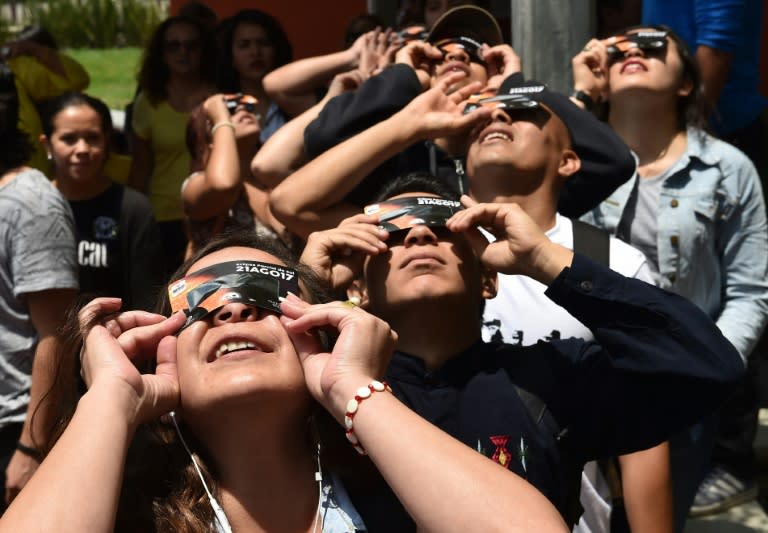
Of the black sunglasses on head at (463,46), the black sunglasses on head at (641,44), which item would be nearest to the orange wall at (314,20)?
the black sunglasses on head at (463,46)

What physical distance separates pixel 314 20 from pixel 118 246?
16.3 feet

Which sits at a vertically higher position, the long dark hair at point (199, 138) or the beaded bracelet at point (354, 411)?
the beaded bracelet at point (354, 411)

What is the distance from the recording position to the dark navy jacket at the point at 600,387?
9.05 ft

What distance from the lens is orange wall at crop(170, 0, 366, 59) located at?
9.51m

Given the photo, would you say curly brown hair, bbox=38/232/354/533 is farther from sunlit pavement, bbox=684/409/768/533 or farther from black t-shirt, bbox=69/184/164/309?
sunlit pavement, bbox=684/409/768/533

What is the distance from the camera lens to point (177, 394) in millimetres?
2652

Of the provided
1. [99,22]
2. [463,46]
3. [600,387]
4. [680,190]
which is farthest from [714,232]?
[99,22]

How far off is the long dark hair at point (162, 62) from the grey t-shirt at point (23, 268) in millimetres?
2326

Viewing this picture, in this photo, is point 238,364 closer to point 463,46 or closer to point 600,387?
point 600,387

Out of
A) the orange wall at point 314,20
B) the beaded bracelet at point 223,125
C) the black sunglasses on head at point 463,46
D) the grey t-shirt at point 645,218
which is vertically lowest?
the orange wall at point 314,20

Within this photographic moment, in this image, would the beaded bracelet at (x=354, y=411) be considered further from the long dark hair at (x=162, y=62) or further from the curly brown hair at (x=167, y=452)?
the long dark hair at (x=162, y=62)

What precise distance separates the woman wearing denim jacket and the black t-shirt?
1.77 meters

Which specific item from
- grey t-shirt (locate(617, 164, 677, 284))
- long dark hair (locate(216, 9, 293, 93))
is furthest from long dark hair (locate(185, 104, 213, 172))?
grey t-shirt (locate(617, 164, 677, 284))

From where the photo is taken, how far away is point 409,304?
3.04 metres
